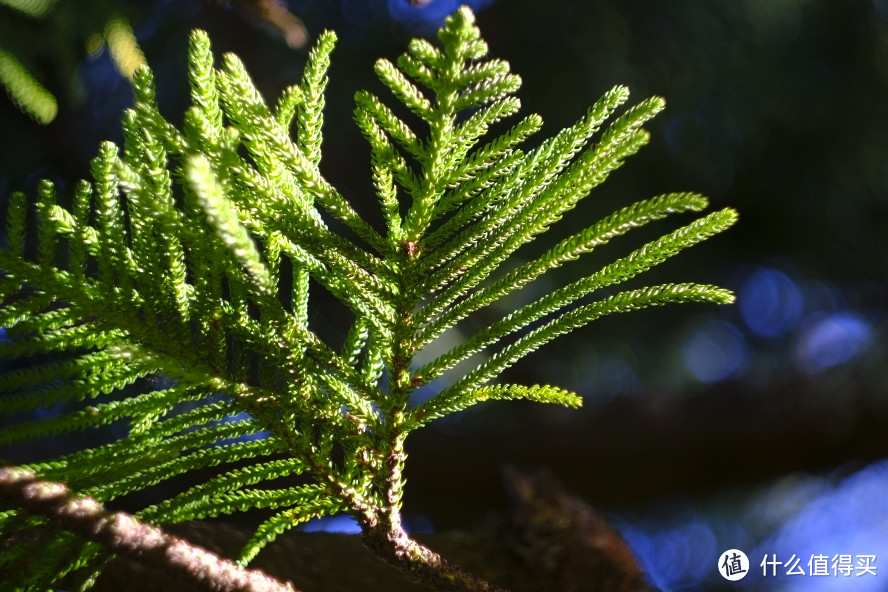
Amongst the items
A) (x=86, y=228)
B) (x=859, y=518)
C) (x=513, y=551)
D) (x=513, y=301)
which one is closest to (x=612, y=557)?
(x=513, y=551)

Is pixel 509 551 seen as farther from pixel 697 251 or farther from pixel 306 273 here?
pixel 697 251

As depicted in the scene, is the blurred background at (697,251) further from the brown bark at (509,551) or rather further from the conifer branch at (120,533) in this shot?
the conifer branch at (120,533)

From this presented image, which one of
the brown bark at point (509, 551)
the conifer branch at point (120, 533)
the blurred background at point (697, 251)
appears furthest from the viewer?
the blurred background at point (697, 251)

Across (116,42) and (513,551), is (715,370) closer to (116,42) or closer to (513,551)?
(513,551)

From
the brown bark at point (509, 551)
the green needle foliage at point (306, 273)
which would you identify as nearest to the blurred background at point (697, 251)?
the brown bark at point (509, 551)

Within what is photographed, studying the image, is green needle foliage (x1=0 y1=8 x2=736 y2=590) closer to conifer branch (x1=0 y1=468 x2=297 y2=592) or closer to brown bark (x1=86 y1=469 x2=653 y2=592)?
conifer branch (x1=0 y1=468 x2=297 y2=592)

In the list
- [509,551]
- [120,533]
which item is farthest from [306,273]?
[509,551]

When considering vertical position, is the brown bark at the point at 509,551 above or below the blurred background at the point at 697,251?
below
